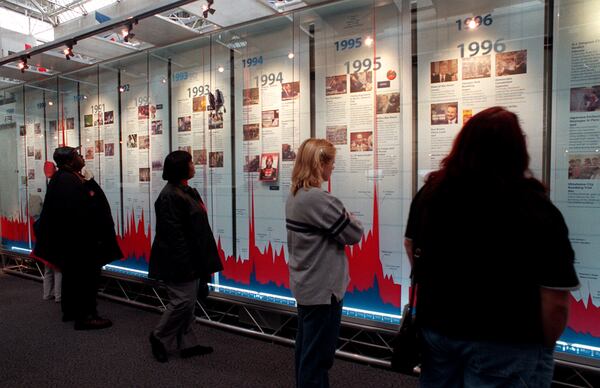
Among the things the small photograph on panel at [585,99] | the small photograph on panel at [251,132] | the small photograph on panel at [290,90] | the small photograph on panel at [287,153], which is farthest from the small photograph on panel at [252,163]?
the small photograph on panel at [585,99]

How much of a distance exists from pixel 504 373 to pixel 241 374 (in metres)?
2.15

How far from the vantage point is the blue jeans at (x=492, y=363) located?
1052 millimetres

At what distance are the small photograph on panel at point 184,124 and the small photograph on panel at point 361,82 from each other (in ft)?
6.13

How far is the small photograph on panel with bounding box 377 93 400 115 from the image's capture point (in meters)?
2.92

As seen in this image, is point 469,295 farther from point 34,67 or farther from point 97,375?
point 34,67

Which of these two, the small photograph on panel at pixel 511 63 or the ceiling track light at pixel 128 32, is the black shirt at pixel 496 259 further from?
the ceiling track light at pixel 128 32

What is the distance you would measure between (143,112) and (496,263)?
4307 millimetres

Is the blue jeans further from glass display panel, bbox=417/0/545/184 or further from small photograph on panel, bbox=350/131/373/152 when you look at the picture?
small photograph on panel, bbox=350/131/373/152

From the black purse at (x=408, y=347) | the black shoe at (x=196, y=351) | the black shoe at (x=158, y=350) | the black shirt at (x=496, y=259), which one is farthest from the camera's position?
the black shoe at (x=196, y=351)

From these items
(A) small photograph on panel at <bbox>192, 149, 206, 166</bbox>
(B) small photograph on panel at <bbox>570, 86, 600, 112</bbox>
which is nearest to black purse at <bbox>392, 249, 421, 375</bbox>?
(B) small photograph on panel at <bbox>570, 86, 600, 112</bbox>

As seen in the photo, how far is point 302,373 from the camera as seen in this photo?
200 centimetres

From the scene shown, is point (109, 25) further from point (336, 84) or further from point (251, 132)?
point (336, 84)

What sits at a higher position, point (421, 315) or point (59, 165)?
point (59, 165)

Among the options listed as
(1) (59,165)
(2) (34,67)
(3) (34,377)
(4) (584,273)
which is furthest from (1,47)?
(4) (584,273)
